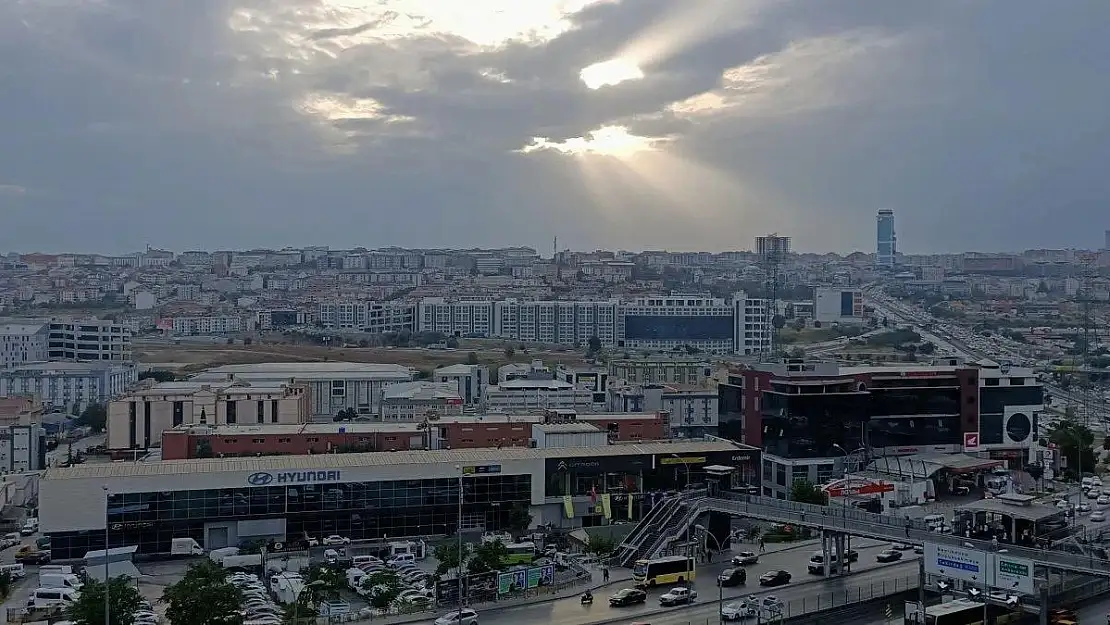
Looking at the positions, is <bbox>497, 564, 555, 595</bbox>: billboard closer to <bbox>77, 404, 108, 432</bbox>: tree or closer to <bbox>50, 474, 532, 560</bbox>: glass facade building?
<bbox>50, 474, 532, 560</bbox>: glass facade building

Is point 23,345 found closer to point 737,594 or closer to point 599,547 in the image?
point 599,547

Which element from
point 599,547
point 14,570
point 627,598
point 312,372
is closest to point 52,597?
point 14,570

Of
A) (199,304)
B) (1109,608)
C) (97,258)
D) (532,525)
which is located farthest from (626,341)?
(97,258)

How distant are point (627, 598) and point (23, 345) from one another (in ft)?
80.5

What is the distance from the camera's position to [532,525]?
11633 millimetres

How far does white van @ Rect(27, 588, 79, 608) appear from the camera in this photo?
28.2ft

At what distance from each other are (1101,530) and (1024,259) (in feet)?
202

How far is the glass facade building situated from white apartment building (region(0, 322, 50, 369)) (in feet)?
65.3

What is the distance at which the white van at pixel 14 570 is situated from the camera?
31.7 feet

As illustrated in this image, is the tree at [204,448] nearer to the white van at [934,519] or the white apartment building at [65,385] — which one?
the white van at [934,519]

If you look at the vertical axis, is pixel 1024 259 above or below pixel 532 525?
above

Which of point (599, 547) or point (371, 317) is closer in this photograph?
point (599, 547)

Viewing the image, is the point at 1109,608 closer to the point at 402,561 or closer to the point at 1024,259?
the point at 402,561

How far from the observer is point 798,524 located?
9375 mm
